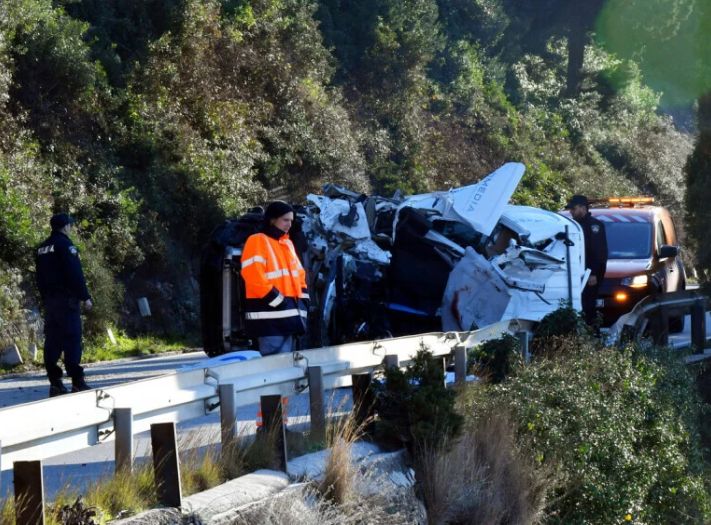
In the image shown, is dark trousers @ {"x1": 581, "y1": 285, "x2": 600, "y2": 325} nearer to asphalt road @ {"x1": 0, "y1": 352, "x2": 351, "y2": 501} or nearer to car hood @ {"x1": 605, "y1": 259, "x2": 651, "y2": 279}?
car hood @ {"x1": 605, "y1": 259, "x2": 651, "y2": 279}

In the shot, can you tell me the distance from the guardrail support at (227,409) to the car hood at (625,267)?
10.1 m

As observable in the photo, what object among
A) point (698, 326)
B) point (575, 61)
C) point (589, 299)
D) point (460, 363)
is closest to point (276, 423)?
point (460, 363)

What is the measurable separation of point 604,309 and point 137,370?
6.10 meters

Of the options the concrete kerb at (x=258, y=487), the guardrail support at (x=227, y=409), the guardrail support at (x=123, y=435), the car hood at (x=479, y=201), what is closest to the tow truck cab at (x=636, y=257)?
the car hood at (x=479, y=201)

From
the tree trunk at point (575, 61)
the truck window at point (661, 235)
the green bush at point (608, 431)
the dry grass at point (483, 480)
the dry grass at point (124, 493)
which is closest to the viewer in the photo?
the dry grass at point (124, 493)

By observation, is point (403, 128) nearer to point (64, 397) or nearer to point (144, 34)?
point (144, 34)

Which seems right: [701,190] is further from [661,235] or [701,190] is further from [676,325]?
[676,325]

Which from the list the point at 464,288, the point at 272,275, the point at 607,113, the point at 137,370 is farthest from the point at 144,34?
the point at 607,113

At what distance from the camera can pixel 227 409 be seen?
6391mm

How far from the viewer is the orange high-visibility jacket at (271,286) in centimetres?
891

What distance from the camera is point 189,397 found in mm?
6227

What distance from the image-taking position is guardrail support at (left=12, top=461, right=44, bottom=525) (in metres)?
4.43

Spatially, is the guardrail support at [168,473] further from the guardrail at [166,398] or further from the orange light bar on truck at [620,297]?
the orange light bar on truck at [620,297]

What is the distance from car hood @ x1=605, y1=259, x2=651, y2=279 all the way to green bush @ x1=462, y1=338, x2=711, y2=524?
13.7 ft
